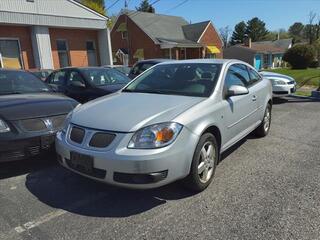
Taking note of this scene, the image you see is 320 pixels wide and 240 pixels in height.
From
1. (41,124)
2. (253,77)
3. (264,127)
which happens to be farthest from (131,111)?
(264,127)

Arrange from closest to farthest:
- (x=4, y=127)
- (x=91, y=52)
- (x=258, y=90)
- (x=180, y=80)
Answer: (x=4, y=127) < (x=180, y=80) < (x=258, y=90) < (x=91, y=52)

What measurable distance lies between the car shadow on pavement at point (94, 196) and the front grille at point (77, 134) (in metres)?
0.70

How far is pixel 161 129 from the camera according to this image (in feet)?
9.91

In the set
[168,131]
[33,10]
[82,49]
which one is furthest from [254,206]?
[82,49]

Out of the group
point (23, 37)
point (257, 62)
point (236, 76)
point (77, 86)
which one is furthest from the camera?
point (257, 62)

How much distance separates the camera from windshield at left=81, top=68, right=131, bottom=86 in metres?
7.05

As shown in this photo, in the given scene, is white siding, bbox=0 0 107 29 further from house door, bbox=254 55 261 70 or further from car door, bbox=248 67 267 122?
house door, bbox=254 55 261 70

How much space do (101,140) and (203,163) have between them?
123cm

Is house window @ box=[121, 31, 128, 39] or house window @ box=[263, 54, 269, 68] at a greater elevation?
house window @ box=[121, 31, 128, 39]

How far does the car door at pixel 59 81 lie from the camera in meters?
7.44

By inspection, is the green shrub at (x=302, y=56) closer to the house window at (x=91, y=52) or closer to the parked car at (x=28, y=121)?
the house window at (x=91, y=52)

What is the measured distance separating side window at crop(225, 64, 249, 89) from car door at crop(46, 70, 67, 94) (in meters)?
4.44

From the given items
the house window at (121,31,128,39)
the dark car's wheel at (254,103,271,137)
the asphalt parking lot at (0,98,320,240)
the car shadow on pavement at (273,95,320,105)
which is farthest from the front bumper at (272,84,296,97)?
the house window at (121,31,128,39)

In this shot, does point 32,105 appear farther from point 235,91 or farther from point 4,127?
point 235,91
